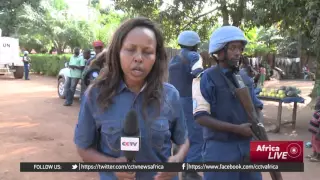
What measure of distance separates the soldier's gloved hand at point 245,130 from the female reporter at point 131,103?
0.67 metres

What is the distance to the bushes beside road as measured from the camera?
21312 mm

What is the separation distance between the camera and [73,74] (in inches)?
429

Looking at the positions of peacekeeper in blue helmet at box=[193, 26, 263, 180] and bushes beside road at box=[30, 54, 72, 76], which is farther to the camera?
bushes beside road at box=[30, 54, 72, 76]

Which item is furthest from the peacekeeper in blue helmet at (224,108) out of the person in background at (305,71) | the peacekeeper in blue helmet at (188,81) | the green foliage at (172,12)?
the person in background at (305,71)

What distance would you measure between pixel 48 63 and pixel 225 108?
2179 centimetres

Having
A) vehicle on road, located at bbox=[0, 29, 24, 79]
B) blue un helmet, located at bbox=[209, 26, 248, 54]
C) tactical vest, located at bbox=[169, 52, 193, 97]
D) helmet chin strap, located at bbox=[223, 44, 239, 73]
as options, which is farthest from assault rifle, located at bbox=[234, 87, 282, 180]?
vehicle on road, located at bbox=[0, 29, 24, 79]

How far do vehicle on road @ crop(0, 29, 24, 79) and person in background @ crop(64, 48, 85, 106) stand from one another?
11.6m

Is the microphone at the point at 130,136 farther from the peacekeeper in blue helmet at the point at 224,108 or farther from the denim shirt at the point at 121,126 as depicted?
the peacekeeper in blue helmet at the point at 224,108

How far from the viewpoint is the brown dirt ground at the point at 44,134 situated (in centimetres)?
516

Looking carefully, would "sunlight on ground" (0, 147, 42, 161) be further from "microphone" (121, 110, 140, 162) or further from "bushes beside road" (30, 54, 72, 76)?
"bushes beside road" (30, 54, 72, 76)

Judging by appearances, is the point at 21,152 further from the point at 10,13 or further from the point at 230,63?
the point at 10,13

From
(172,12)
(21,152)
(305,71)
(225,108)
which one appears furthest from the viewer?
(305,71)

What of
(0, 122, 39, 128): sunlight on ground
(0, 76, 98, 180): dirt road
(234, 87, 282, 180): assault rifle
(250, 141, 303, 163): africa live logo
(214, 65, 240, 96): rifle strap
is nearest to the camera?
(250, 141, 303, 163): africa live logo

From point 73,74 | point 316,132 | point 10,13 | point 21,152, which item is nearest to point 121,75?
point 316,132
